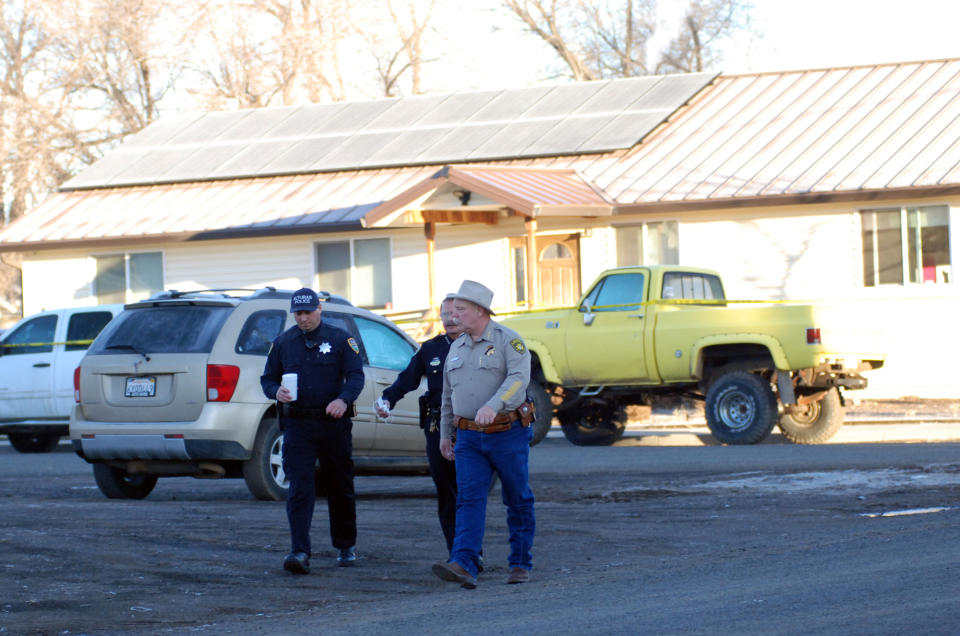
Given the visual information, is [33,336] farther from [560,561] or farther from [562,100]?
[562,100]

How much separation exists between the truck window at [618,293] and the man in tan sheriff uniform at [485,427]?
10.1m

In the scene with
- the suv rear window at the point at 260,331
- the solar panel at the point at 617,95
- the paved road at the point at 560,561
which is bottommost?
the paved road at the point at 560,561

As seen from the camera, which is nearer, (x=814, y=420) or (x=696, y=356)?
(x=696, y=356)

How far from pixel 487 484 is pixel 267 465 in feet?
14.0

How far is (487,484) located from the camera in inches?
336

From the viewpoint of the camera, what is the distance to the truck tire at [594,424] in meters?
19.8

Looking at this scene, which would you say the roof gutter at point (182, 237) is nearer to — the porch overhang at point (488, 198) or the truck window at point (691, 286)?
the porch overhang at point (488, 198)

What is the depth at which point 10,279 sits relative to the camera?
174 feet

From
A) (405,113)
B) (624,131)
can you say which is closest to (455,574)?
(624,131)

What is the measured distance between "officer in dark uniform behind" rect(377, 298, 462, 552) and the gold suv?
2.92 metres

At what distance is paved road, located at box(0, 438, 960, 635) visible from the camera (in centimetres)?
721

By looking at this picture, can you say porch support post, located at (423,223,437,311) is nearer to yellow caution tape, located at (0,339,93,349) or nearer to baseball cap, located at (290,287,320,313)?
yellow caution tape, located at (0,339,93,349)

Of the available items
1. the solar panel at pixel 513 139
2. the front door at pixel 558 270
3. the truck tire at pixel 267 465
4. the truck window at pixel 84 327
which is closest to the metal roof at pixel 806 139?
the front door at pixel 558 270

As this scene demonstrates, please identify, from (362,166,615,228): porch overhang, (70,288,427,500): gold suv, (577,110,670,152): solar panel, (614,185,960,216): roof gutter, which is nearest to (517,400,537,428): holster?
(70,288,427,500): gold suv
